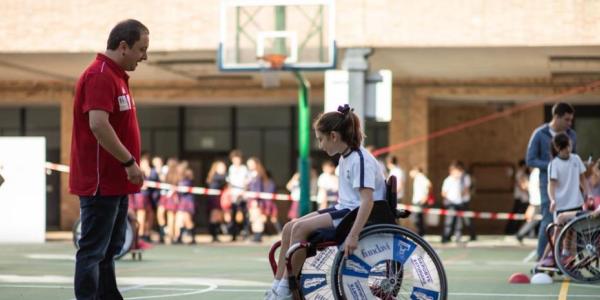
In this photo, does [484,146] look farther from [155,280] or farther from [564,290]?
[564,290]

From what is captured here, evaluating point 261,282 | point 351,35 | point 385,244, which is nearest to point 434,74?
point 351,35

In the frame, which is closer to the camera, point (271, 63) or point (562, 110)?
point (562, 110)

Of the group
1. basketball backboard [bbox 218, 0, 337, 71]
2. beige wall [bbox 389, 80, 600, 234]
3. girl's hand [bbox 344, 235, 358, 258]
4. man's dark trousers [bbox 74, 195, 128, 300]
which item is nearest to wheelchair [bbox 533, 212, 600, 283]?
girl's hand [bbox 344, 235, 358, 258]

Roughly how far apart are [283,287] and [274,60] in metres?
13.6

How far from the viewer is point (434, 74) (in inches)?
1107

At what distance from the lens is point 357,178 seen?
8102 millimetres

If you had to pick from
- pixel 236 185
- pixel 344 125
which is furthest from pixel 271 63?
pixel 344 125

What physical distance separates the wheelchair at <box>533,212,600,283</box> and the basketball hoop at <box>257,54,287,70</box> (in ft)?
31.9

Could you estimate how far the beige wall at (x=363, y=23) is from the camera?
2198 cm

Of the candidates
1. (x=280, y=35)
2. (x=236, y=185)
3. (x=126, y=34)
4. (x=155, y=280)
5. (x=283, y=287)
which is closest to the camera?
(x=126, y=34)

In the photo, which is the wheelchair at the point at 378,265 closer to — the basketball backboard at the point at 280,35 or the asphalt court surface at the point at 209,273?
the asphalt court surface at the point at 209,273

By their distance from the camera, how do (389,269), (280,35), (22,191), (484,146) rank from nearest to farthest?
1. (389,269)
2. (280,35)
3. (22,191)
4. (484,146)

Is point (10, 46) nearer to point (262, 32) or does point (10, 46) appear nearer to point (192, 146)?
point (262, 32)

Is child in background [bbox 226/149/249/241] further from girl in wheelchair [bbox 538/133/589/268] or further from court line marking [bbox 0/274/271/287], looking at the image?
girl in wheelchair [bbox 538/133/589/268]
